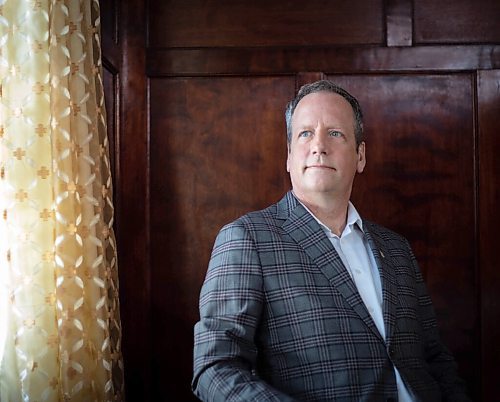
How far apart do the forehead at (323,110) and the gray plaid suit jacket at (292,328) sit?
0.31 metres

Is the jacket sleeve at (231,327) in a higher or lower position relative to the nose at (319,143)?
lower

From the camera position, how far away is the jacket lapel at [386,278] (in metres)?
1.74

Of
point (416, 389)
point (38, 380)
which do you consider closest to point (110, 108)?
point (38, 380)

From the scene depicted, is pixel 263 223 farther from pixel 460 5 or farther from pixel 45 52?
pixel 460 5

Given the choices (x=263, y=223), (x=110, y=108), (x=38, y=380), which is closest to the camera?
(x=38, y=380)

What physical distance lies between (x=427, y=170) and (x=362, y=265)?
84 cm

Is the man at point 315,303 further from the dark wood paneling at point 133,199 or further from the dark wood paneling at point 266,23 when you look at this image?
the dark wood paneling at point 133,199

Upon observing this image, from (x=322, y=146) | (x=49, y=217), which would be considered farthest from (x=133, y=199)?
(x=322, y=146)

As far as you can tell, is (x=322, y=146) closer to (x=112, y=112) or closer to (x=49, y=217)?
(x=49, y=217)

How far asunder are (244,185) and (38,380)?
1178 mm

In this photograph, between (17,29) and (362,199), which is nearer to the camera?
(17,29)

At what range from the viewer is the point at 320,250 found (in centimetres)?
175

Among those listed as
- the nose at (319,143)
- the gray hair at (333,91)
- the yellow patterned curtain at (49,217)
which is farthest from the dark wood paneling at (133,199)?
the nose at (319,143)

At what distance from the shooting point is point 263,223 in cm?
178
